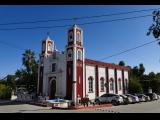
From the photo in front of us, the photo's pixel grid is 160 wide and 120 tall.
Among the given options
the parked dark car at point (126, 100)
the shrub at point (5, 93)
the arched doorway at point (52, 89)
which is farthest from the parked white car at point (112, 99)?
the shrub at point (5, 93)

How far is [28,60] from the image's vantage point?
52.6 meters

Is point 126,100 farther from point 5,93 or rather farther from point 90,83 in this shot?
point 5,93

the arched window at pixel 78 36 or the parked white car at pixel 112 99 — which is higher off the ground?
the arched window at pixel 78 36

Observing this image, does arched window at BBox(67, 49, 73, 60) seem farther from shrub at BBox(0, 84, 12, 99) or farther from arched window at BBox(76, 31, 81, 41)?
shrub at BBox(0, 84, 12, 99)

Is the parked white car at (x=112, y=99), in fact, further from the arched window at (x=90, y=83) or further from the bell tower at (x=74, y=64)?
the arched window at (x=90, y=83)

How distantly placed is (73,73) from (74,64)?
49.2 inches

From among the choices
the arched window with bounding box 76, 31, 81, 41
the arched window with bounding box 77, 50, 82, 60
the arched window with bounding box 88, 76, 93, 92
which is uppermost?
the arched window with bounding box 76, 31, 81, 41

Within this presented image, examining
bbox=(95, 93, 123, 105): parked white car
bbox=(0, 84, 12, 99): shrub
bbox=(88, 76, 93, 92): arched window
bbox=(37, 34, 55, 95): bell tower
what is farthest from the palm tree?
bbox=(95, 93, 123, 105): parked white car

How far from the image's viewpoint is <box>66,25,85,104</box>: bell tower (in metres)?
30.7

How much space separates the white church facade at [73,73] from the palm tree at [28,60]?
45.2 ft

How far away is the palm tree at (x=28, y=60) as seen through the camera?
5061cm

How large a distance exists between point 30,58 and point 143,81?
27.7 metres

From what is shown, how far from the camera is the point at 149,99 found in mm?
36500
